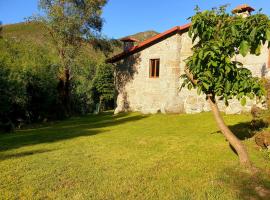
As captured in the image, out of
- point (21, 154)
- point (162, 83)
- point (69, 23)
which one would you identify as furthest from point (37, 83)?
point (21, 154)

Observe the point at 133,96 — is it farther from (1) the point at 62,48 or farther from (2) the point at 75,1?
(2) the point at 75,1

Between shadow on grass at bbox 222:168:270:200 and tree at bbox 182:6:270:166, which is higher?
tree at bbox 182:6:270:166

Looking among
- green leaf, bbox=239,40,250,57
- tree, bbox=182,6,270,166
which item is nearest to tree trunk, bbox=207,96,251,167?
tree, bbox=182,6,270,166

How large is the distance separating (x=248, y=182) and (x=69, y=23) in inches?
792

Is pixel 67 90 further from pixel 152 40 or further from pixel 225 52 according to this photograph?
pixel 225 52

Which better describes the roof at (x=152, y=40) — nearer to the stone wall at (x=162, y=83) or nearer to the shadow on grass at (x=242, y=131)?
the stone wall at (x=162, y=83)

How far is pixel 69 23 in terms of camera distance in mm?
24719

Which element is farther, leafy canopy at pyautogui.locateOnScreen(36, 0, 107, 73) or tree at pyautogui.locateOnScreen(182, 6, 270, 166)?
leafy canopy at pyautogui.locateOnScreen(36, 0, 107, 73)

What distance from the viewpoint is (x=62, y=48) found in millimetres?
25766

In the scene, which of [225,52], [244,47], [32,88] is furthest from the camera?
[32,88]

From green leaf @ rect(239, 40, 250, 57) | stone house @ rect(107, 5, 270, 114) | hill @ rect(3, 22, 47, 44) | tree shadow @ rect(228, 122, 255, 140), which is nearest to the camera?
green leaf @ rect(239, 40, 250, 57)

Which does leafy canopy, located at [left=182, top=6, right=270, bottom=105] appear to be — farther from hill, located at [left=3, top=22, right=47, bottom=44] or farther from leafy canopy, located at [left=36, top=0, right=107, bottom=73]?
hill, located at [left=3, top=22, right=47, bottom=44]

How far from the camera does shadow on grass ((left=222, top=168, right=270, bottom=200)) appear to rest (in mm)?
7537

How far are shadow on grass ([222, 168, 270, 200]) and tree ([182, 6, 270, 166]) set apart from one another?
1.70 feet
